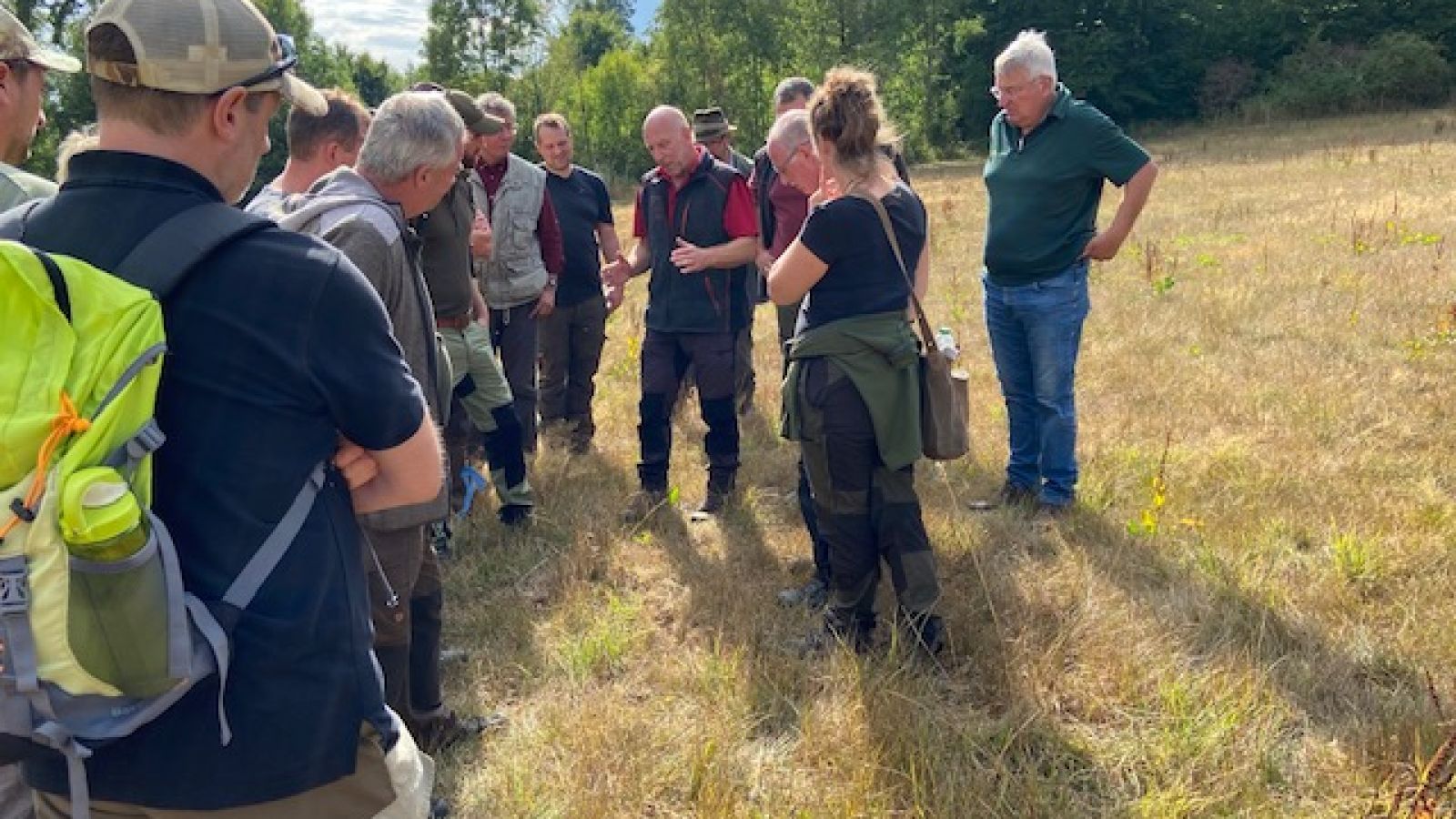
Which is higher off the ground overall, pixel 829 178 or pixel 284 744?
pixel 829 178

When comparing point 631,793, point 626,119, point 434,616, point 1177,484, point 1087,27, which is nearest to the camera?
point 631,793

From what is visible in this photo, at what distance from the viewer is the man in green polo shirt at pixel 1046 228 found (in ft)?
14.9

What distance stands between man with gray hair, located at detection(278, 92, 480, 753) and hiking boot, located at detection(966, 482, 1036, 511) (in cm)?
288

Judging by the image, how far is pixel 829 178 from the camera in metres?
3.47

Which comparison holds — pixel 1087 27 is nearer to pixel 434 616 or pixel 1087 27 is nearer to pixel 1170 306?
pixel 1170 306

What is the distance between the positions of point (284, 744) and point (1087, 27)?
4843 centimetres

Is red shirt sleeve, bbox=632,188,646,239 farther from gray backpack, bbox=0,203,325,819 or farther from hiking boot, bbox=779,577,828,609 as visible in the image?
gray backpack, bbox=0,203,325,819

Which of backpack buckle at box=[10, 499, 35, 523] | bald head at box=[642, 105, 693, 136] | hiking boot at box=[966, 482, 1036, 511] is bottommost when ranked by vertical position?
hiking boot at box=[966, 482, 1036, 511]

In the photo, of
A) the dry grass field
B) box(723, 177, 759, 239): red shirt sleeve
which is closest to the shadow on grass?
the dry grass field

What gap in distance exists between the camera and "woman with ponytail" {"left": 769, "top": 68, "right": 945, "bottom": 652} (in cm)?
337

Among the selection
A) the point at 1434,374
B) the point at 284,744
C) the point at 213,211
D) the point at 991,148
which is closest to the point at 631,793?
the point at 284,744

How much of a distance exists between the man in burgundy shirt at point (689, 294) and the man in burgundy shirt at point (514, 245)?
2.47 feet

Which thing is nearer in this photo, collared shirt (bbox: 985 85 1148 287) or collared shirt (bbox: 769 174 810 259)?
collared shirt (bbox: 985 85 1148 287)

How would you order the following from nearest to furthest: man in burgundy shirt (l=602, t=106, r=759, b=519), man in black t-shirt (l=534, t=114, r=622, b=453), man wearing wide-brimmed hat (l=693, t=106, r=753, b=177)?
man in burgundy shirt (l=602, t=106, r=759, b=519)
man in black t-shirt (l=534, t=114, r=622, b=453)
man wearing wide-brimmed hat (l=693, t=106, r=753, b=177)
